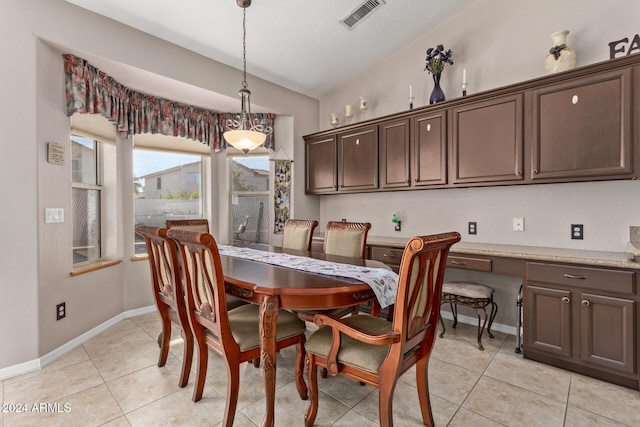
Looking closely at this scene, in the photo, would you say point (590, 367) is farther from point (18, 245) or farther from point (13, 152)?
point (13, 152)

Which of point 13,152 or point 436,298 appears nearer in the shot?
point 436,298

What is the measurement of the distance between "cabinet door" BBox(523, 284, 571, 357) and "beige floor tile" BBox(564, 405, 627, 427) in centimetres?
52

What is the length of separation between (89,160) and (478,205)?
4.01 metres

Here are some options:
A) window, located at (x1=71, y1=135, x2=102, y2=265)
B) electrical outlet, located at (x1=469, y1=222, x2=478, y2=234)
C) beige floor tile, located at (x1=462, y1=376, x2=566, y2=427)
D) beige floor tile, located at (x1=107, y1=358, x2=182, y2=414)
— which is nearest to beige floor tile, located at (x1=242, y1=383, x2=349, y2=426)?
beige floor tile, located at (x1=107, y1=358, x2=182, y2=414)

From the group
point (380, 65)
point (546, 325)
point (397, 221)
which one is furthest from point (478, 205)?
point (380, 65)

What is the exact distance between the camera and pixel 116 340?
2.74 m

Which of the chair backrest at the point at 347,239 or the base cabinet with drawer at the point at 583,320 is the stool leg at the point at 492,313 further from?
the chair backrest at the point at 347,239

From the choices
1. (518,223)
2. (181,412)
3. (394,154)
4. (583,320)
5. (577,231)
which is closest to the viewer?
(181,412)

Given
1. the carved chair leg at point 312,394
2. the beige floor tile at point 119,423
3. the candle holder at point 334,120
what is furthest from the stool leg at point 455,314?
the beige floor tile at point 119,423

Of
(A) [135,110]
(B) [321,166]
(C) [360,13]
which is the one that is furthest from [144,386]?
(C) [360,13]

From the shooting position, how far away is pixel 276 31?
3.07 m

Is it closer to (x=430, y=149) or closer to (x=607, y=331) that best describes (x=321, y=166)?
(x=430, y=149)

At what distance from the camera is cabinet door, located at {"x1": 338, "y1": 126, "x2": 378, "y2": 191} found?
362 cm

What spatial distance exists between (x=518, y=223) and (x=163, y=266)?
10.1 feet
